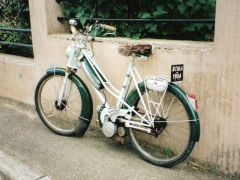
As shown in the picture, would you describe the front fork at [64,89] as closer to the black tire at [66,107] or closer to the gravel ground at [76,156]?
the black tire at [66,107]

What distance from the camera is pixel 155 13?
471 centimetres

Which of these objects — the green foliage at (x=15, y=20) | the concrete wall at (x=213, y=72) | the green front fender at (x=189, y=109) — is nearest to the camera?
the concrete wall at (x=213, y=72)

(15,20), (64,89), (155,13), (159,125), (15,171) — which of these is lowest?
(15,171)

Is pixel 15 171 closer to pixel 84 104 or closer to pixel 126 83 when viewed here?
pixel 84 104

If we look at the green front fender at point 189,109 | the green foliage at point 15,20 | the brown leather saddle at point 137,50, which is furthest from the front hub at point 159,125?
the green foliage at point 15,20

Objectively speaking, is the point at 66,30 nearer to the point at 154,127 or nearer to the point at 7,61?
the point at 7,61

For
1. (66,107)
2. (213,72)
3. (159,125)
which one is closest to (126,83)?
(159,125)

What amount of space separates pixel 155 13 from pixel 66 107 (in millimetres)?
1793

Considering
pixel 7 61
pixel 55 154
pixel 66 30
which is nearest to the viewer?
pixel 55 154

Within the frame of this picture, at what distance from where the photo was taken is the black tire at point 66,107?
15.7 feet

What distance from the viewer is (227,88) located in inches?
146

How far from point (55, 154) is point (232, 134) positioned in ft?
6.65

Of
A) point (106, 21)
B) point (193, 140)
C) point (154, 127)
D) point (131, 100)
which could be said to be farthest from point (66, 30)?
point (193, 140)

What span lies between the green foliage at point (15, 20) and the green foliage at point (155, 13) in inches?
70.2
